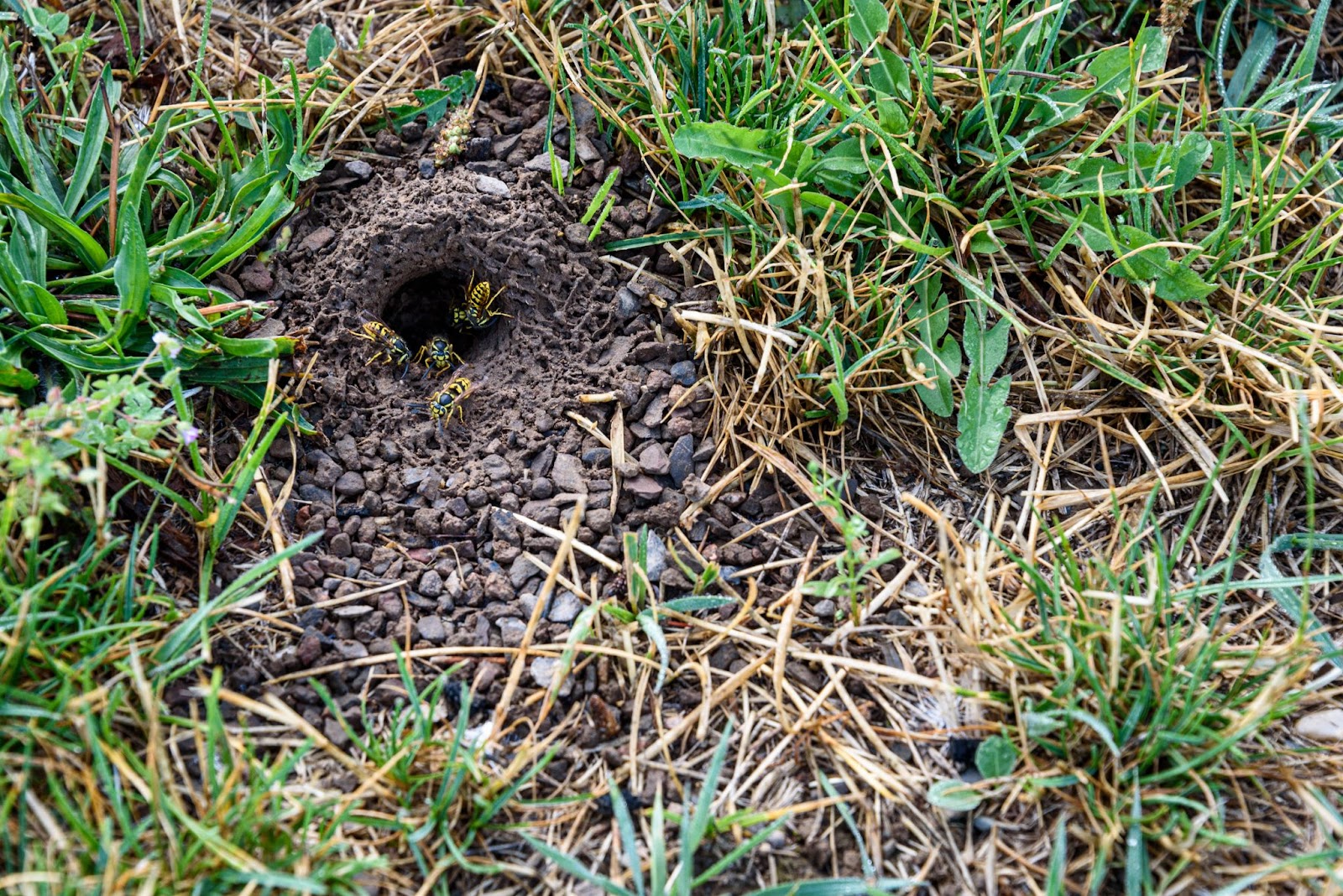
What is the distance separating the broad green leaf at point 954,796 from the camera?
221cm

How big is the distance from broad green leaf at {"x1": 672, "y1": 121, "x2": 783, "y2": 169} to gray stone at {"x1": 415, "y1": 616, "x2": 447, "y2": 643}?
56.5 inches

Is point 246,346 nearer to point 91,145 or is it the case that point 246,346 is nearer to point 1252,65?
point 91,145

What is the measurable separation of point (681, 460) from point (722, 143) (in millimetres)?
903

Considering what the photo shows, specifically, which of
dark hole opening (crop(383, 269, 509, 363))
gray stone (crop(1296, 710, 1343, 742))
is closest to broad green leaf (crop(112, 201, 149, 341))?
dark hole opening (crop(383, 269, 509, 363))

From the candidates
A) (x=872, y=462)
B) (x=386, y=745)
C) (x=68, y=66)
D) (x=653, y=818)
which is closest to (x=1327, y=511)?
(x=872, y=462)

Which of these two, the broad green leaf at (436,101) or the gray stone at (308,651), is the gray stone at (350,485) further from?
the broad green leaf at (436,101)

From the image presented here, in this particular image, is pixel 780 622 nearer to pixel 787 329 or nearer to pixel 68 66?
pixel 787 329

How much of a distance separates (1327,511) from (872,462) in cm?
121

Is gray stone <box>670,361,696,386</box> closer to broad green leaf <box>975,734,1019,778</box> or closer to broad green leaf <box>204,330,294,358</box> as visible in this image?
broad green leaf <box>204,330,294,358</box>

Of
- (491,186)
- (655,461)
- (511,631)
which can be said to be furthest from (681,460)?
(491,186)

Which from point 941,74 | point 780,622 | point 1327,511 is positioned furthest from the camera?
point 941,74

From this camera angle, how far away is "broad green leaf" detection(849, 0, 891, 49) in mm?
3037

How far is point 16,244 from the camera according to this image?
2.64 m

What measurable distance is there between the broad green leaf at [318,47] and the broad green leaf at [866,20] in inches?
63.3
